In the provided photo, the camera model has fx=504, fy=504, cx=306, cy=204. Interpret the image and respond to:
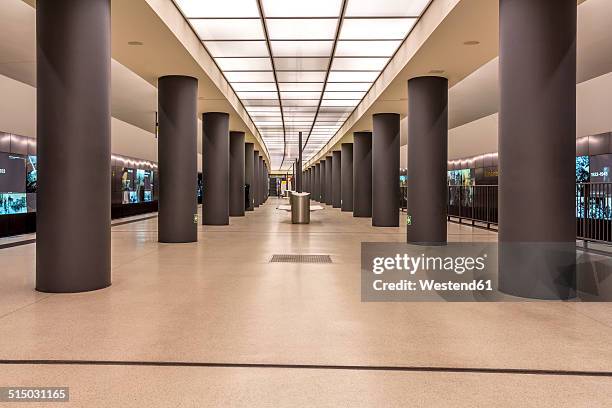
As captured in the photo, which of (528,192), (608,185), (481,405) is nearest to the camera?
(481,405)

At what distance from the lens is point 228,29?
10.9 m

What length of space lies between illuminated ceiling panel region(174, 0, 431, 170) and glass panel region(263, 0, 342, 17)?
2 centimetres

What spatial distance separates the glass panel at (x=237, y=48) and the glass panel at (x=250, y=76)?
198cm

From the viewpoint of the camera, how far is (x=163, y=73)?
12.6m

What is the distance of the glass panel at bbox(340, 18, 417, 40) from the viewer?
10427mm

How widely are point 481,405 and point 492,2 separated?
22.0 ft

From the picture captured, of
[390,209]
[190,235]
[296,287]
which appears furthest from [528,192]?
[390,209]

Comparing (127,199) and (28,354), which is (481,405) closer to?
(28,354)

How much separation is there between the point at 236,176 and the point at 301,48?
13547 mm

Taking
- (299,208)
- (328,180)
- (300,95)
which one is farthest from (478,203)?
(328,180)

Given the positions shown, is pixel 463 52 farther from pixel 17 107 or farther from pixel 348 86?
pixel 17 107

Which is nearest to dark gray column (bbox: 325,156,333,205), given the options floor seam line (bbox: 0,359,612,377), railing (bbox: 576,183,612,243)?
railing (bbox: 576,183,612,243)

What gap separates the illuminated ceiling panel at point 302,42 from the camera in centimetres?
974

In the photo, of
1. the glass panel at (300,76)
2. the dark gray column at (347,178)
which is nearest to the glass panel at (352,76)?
the glass panel at (300,76)
